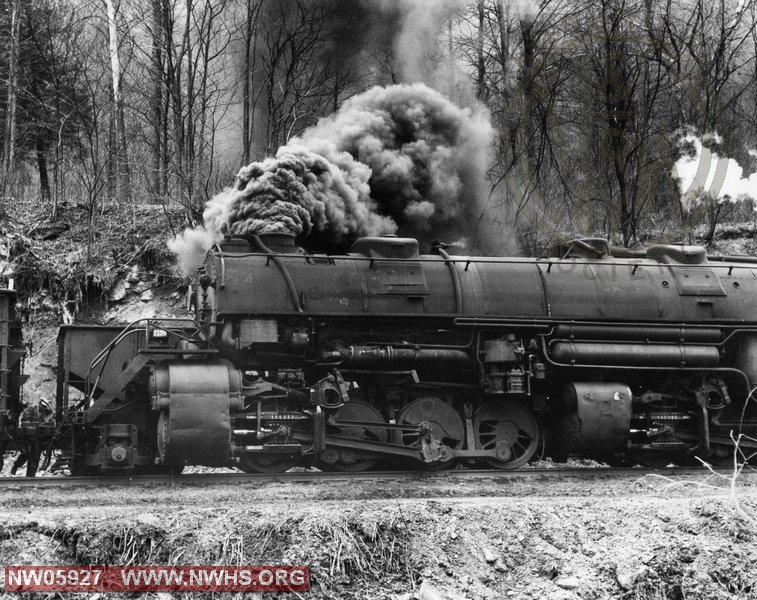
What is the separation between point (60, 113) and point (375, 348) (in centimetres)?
1507

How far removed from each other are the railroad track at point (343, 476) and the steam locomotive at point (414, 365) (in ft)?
0.89

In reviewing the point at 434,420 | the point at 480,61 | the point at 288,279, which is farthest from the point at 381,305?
the point at 480,61

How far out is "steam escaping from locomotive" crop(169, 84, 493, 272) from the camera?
13492 millimetres

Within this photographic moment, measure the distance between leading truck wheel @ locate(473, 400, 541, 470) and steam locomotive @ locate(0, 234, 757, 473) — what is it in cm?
2

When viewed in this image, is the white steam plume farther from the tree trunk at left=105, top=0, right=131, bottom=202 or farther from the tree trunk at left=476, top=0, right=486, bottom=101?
the tree trunk at left=105, top=0, right=131, bottom=202

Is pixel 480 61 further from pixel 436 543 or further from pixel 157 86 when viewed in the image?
pixel 436 543

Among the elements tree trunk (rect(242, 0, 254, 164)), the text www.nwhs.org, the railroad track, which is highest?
tree trunk (rect(242, 0, 254, 164))

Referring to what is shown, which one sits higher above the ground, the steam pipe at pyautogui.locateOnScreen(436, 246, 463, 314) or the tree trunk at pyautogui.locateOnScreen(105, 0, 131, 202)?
the tree trunk at pyautogui.locateOnScreen(105, 0, 131, 202)

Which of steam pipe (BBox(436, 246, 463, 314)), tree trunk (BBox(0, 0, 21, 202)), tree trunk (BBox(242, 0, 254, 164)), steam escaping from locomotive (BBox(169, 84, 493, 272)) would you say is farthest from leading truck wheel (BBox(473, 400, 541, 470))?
tree trunk (BBox(0, 0, 21, 202))

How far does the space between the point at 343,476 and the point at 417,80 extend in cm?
1118

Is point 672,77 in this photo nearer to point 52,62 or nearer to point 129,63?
point 129,63

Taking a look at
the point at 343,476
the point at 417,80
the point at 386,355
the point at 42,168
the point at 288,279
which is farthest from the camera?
the point at 42,168

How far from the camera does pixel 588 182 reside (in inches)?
824

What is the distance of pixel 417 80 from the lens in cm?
1998
